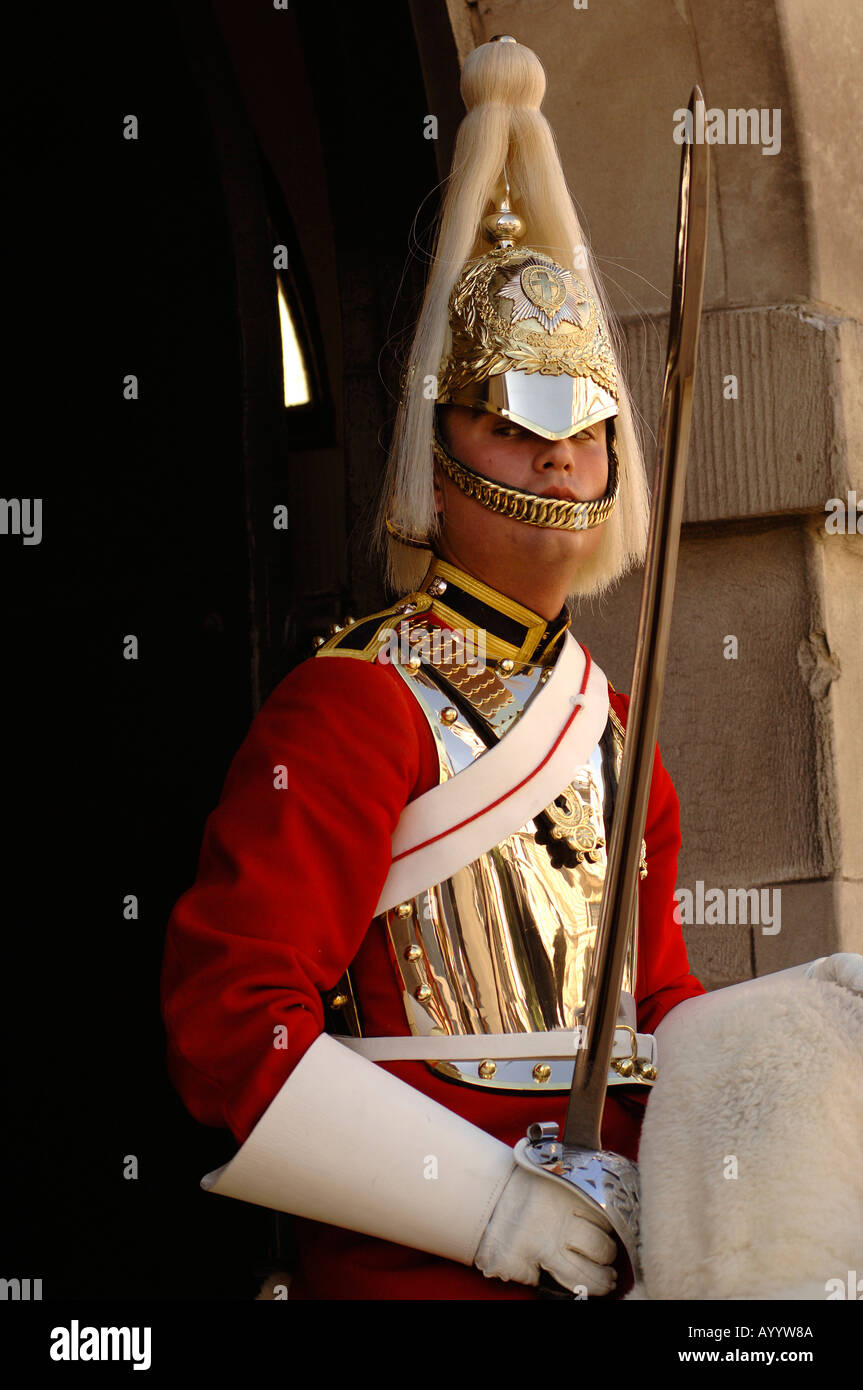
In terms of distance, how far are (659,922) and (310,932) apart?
67 centimetres

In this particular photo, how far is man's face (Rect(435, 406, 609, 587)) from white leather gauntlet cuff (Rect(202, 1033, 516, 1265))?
69cm

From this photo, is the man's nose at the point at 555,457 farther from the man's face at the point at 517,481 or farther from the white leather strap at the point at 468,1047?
the white leather strap at the point at 468,1047

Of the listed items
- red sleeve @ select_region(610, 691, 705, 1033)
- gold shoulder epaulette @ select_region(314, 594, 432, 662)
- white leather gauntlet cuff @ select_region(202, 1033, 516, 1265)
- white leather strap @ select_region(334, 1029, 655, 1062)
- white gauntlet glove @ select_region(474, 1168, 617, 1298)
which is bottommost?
white gauntlet glove @ select_region(474, 1168, 617, 1298)

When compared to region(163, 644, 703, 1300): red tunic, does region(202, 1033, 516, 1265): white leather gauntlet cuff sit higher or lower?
lower

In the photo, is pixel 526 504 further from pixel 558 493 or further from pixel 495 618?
pixel 495 618

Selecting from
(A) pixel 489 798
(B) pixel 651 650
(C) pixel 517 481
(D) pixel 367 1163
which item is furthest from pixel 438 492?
(D) pixel 367 1163

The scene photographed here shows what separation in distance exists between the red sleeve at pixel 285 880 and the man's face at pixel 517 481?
0.75 ft

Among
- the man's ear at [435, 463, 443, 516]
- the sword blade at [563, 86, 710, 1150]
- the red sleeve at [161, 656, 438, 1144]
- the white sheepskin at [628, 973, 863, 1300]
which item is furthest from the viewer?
the man's ear at [435, 463, 443, 516]

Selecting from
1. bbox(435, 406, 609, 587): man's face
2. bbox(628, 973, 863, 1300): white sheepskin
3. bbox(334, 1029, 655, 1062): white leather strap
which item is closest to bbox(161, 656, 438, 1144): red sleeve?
bbox(334, 1029, 655, 1062): white leather strap

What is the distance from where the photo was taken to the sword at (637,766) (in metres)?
1.61

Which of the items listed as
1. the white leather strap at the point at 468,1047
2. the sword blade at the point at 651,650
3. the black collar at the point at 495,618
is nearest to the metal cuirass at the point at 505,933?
the white leather strap at the point at 468,1047

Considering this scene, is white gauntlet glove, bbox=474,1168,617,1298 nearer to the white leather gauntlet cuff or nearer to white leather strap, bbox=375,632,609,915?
the white leather gauntlet cuff

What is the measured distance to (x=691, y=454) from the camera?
3.00 m

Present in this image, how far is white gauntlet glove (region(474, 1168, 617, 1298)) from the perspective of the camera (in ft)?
5.41
